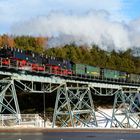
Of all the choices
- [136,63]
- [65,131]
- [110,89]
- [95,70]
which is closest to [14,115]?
Answer: [65,131]

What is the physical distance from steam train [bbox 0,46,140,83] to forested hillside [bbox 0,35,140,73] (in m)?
47.6

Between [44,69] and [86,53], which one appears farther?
[86,53]

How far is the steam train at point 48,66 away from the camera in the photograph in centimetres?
6538

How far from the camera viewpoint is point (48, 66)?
7369 cm

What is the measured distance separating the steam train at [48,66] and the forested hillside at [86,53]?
47575mm

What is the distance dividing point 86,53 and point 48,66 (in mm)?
84452

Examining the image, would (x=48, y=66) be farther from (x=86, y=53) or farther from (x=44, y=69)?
(x=86, y=53)

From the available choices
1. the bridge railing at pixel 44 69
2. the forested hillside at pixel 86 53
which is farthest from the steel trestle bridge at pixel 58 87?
the forested hillside at pixel 86 53

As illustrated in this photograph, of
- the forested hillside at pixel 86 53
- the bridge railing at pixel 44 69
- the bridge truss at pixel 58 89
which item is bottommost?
the bridge truss at pixel 58 89

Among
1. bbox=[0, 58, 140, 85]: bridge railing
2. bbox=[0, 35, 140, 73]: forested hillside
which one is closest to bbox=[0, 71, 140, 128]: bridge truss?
bbox=[0, 58, 140, 85]: bridge railing

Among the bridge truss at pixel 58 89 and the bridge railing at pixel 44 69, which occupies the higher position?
the bridge railing at pixel 44 69

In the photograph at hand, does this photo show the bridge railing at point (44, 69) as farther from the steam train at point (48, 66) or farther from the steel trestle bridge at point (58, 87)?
the steel trestle bridge at point (58, 87)

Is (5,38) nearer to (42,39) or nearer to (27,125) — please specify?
(42,39)

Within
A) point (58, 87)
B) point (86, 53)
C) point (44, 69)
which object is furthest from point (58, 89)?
point (86, 53)
